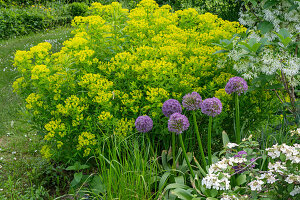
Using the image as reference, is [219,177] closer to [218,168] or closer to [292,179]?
[218,168]

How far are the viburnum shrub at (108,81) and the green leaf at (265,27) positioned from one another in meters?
0.48

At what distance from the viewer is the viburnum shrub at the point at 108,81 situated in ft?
8.79

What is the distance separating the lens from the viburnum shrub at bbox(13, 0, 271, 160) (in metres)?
2.68

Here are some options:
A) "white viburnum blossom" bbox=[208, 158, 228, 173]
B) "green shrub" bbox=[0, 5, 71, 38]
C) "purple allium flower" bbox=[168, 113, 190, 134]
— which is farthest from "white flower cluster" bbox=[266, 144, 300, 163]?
"green shrub" bbox=[0, 5, 71, 38]

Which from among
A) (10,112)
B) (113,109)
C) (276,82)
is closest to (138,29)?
(113,109)

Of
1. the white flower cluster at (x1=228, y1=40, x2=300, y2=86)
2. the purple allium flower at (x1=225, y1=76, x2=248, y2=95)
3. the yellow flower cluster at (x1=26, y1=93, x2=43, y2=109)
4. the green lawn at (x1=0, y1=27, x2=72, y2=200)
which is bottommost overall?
the green lawn at (x1=0, y1=27, x2=72, y2=200)

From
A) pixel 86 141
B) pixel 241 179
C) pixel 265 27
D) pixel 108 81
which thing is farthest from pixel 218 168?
pixel 265 27

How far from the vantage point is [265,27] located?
2.73 metres

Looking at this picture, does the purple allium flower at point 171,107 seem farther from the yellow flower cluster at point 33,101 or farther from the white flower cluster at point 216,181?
the yellow flower cluster at point 33,101

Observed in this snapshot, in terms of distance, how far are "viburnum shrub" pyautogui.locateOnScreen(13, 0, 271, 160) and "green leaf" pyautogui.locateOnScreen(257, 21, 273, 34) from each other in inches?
19.1

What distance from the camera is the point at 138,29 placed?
3.34 m

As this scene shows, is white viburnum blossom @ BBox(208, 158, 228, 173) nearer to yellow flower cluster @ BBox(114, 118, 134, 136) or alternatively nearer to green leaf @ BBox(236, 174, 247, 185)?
green leaf @ BBox(236, 174, 247, 185)

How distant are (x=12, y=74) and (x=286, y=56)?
5.45 meters

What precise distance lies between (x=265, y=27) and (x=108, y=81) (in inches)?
59.5
